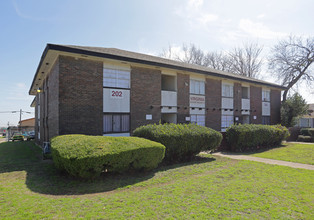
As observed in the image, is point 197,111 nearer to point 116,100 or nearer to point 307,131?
point 116,100

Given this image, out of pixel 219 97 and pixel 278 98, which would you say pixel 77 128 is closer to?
pixel 219 97

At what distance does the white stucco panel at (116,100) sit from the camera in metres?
11.4

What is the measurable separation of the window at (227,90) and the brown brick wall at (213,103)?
690 millimetres

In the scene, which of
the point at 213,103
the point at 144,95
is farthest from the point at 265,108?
the point at 144,95

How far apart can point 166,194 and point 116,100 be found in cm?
783

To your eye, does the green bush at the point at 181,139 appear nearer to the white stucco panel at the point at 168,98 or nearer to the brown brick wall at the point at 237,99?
the white stucco panel at the point at 168,98

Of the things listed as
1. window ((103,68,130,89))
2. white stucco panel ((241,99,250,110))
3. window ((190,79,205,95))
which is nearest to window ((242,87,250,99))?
white stucco panel ((241,99,250,110))

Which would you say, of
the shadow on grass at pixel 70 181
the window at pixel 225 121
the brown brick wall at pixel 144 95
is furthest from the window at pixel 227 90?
the shadow on grass at pixel 70 181

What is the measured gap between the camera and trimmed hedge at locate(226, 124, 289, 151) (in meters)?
11.4

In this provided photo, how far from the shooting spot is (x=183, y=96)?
1505 centimetres

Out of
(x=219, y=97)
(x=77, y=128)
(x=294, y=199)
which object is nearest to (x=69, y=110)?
(x=77, y=128)

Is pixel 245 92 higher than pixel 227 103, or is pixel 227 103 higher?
pixel 245 92

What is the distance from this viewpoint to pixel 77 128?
10.3 metres

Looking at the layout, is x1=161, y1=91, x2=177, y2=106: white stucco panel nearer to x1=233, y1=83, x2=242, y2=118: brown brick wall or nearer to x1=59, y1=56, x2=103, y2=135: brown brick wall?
x1=59, y1=56, x2=103, y2=135: brown brick wall
